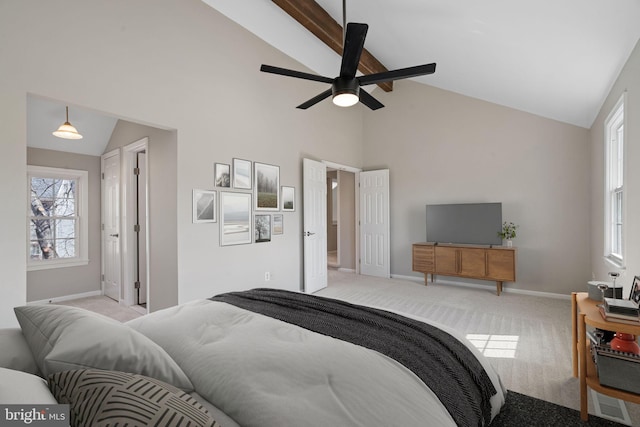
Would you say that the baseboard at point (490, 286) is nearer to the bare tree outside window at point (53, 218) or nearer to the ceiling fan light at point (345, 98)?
the ceiling fan light at point (345, 98)

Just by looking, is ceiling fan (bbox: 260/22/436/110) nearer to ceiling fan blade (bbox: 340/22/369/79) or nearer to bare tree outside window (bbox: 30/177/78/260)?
ceiling fan blade (bbox: 340/22/369/79)

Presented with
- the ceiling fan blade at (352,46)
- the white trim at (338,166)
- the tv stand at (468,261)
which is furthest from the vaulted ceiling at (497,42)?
the tv stand at (468,261)

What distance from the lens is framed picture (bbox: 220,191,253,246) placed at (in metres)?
3.72

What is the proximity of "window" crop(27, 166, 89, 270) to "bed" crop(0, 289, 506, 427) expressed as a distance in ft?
13.3

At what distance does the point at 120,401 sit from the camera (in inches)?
26.4

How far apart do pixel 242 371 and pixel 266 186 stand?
3395mm

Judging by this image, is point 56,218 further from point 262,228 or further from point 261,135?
point 261,135

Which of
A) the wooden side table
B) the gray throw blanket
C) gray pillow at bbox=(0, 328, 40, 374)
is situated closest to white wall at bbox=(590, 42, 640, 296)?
the wooden side table

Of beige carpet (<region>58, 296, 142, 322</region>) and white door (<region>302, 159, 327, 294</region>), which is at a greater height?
white door (<region>302, 159, 327, 294</region>)

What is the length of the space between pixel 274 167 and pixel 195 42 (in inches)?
69.0

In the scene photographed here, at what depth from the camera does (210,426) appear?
71 centimetres

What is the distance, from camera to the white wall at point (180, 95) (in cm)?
231

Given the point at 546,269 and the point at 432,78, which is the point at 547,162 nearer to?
the point at 546,269

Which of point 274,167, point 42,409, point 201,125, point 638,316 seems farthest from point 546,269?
point 42,409
